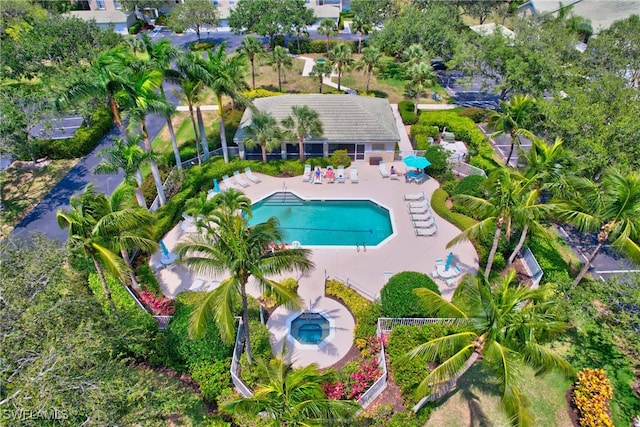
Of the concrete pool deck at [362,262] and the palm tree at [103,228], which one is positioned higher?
the palm tree at [103,228]

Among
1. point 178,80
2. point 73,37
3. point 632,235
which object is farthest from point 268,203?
point 73,37

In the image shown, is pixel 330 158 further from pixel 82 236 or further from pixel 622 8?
pixel 622 8

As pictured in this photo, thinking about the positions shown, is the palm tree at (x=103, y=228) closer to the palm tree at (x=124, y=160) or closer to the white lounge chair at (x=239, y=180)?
the palm tree at (x=124, y=160)

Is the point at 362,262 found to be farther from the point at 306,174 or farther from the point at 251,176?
the point at 251,176

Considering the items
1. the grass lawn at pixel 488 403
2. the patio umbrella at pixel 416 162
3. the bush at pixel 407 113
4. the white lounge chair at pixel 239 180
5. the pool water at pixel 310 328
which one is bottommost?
the grass lawn at pixel 488 403

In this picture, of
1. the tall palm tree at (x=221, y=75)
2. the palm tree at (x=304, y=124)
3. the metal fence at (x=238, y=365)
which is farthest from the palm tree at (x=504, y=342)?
the tall palm tree at (x=221, y=75)

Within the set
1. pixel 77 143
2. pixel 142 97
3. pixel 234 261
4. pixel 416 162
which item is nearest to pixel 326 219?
pixel 416 162
